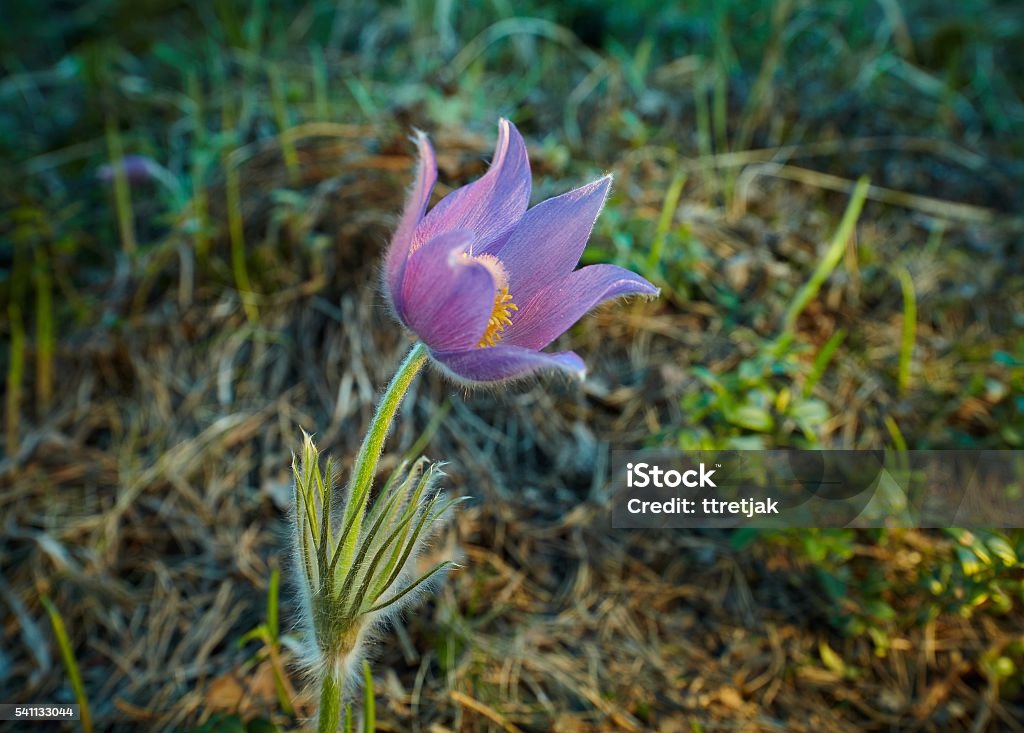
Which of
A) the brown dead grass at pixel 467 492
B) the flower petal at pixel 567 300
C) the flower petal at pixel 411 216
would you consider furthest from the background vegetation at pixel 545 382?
the flower petal at pixel 411 216

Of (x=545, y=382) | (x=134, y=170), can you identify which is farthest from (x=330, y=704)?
(x=134, y=170)

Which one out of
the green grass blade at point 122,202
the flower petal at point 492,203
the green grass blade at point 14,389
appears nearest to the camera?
the flower petal at point 492,203

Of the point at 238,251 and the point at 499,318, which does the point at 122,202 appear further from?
the point at 499,318

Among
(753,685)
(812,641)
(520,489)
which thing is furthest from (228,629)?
(812,641)

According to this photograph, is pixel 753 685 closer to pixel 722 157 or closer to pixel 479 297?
pixel 479 297

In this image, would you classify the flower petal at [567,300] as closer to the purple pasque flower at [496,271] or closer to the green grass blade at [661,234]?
the purple pasque flower at [496,271]

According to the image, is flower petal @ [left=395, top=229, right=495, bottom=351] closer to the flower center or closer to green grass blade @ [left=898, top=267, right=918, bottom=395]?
the flower center
